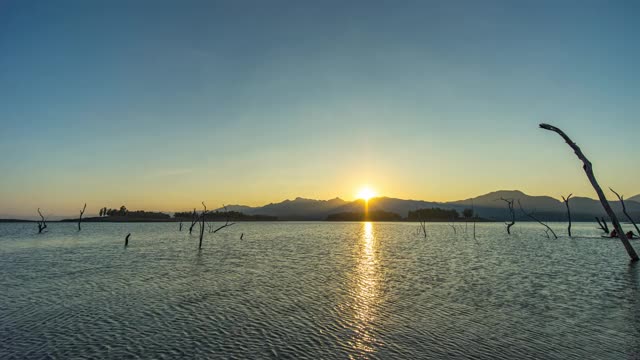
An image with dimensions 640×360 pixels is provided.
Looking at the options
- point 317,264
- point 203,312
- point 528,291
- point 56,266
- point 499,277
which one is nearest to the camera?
point 203,312

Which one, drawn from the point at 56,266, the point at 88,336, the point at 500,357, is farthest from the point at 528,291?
the point at 56,266

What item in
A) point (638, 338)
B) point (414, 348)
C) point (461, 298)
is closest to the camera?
point (414, 348)

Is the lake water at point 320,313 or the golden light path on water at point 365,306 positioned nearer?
the lake water at point 320,313

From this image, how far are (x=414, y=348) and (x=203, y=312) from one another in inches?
366

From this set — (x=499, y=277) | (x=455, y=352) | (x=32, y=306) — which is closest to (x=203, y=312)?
(x=32, y=306)

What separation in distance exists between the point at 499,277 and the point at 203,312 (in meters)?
20.1

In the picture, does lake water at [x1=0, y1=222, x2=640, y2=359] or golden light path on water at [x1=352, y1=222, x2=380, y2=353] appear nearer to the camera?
lake water at [x1=0, y1=222, x2=640, y2=359]

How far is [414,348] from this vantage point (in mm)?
11234

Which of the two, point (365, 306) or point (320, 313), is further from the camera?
point (365, 306)

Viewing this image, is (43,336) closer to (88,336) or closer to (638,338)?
(88,336)

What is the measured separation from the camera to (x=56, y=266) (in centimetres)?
3036

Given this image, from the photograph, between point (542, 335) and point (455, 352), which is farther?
point (542, 335)

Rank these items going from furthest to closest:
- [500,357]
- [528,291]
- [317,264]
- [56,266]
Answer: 1. [317,264]
2. [56,266]
3. [528,291]
4. [500,357]

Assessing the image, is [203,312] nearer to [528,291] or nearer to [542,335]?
[542,335]
